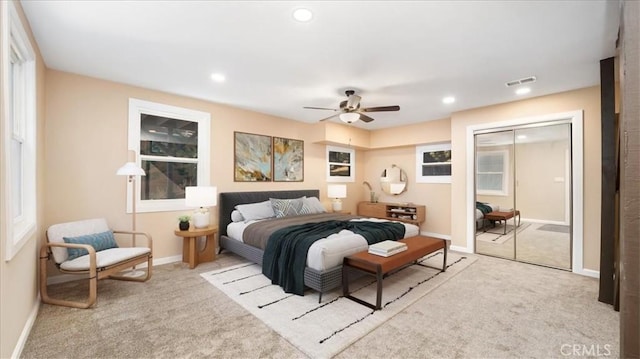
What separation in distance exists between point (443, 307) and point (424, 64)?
2626 millimetres

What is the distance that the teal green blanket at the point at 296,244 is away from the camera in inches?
123

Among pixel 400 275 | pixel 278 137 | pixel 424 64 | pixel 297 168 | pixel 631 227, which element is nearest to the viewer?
pixel 631 227

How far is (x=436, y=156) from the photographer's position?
6.31m

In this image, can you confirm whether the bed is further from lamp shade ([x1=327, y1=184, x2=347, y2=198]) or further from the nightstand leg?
the nightstand leg

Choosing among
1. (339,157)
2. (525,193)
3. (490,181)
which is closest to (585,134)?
(525,193)

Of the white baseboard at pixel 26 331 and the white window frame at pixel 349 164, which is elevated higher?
the white window frame at pixel 349 164

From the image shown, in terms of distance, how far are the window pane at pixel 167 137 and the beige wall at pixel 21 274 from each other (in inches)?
42.7

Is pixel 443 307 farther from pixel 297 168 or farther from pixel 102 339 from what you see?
pixel 297 168

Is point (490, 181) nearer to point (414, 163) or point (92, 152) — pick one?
point (414, 163)

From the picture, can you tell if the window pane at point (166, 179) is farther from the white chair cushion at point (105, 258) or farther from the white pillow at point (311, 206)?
the white pillow at point (311, 206)

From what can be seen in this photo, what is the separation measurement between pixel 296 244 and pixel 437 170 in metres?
4.31

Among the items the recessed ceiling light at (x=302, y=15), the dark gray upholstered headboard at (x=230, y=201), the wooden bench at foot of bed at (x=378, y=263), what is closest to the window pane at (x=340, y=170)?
the dark gray upholstered headboard at (x=230, y=201)

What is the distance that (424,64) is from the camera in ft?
10.5

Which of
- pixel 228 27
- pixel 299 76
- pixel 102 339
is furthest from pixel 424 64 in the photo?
pixel 102 339
